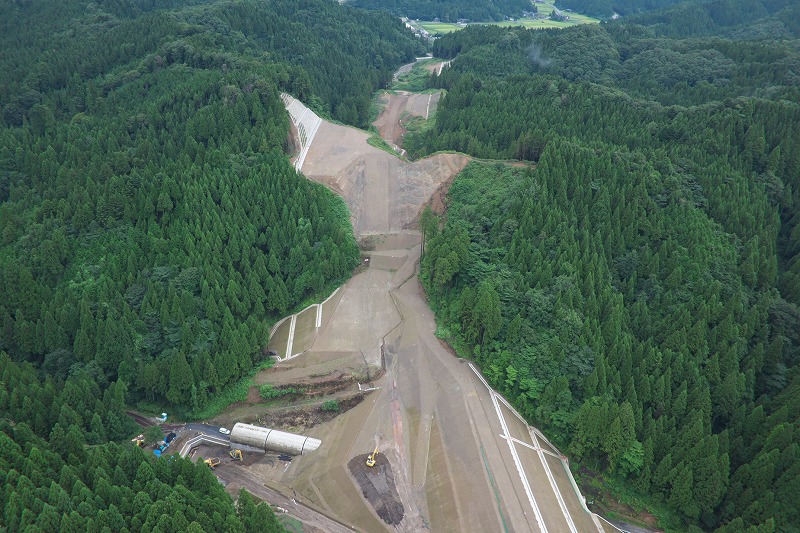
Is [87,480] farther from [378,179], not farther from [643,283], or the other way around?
[378,179]

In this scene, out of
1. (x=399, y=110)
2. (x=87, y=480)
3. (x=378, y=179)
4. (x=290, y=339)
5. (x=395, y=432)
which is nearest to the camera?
(x=87, y=480)

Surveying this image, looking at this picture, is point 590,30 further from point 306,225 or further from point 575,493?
point 575,493

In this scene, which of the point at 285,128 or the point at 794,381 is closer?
the point at 794,381

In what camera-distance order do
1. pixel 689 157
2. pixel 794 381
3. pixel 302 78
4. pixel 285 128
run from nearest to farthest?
pixel 794 381 < pixel 689 157 < pixel 285 128 < pixel 302 78

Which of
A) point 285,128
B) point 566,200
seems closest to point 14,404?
point 285,128

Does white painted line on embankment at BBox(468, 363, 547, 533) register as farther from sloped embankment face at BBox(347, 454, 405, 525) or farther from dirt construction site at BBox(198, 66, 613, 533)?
sloped embankment face at BBox(347, 454, 405, 525)

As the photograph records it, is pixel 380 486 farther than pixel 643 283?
No

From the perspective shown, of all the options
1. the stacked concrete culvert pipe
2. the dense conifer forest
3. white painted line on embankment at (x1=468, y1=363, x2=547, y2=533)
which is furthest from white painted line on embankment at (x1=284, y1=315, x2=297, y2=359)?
white painted line on embankment at (x1=468, y1=363, x2=547, y2=533)

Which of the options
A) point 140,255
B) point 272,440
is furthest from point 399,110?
point 272,440
